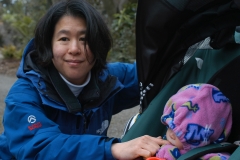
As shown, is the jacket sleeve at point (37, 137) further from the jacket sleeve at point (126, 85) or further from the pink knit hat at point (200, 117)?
the jacket sleeve at point (126, 85)

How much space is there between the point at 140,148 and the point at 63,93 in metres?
0.76

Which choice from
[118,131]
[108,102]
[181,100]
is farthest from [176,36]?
[118,131]

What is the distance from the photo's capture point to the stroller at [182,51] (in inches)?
80.0

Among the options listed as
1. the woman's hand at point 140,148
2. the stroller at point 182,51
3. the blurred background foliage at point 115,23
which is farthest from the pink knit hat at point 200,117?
the blurred background foliage at point 115,23

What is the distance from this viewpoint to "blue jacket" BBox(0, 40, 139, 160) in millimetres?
1984

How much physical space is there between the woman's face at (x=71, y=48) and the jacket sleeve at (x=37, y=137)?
249mm

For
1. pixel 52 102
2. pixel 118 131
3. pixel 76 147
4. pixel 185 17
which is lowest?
pixel 118 131

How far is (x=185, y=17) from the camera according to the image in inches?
83.4

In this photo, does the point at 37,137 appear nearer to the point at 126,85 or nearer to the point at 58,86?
the point at 58,86

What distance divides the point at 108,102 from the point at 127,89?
219 millimetres

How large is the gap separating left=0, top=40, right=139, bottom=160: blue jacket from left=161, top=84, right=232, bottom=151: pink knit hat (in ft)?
1.43

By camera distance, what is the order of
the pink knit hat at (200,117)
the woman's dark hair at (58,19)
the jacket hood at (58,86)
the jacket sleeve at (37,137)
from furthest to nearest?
the woman's dark hair at (58,19), the jacket hood at (58,86), the jacket sleeve at (37,137), the pink knit hat at (200,117)

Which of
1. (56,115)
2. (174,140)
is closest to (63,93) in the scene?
(56,115)

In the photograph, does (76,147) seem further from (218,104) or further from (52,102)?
(218,104)
